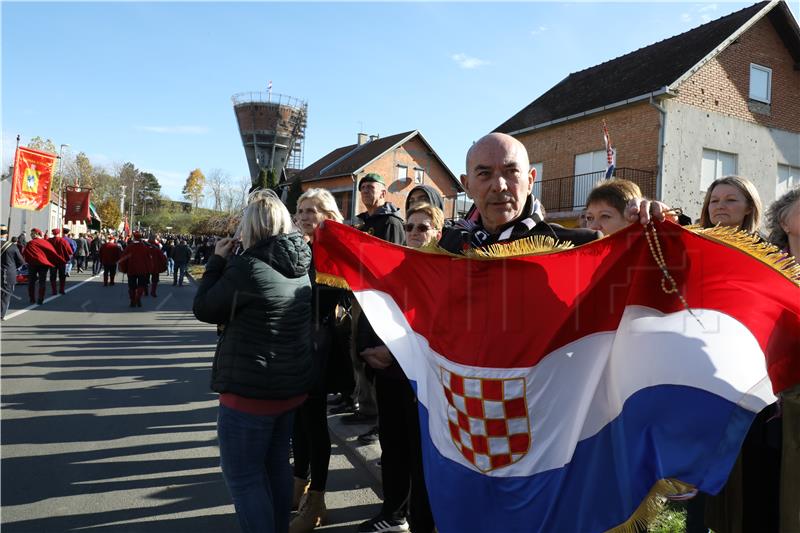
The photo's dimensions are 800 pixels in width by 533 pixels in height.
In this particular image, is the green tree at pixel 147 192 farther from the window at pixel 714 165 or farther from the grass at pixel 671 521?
the grass at pixel 671 521

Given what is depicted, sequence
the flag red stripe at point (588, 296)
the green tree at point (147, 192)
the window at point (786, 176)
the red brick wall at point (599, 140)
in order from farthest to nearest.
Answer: the green tree at point (147, 192), the window at point (786, 176), the red brick wall at point (599, 140), the flag red stripe at point (588, 296)

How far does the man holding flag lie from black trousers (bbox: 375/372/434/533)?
984 millimetres

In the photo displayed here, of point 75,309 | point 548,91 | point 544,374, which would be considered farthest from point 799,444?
point 548,91

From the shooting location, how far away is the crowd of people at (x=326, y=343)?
229 cm

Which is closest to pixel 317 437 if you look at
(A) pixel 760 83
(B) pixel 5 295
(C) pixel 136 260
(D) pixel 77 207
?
(B) pixel 5 295

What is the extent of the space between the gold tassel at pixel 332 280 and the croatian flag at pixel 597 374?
0.74 meters

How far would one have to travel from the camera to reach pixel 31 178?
1466 cm

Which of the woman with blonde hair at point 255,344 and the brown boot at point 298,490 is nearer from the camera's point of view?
the woman with blonde hair at point 255,344

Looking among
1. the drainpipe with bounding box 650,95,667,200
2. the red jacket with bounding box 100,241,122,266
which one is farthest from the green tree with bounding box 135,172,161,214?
the drainpipe with bounding box 650,95,667,200

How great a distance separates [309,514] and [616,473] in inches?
90.0

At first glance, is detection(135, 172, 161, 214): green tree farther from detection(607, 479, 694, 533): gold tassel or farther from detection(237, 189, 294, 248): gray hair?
detection(607, 479, 694, 533): gold tassel

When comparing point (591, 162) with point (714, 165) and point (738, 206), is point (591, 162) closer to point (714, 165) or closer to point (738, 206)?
point (714, 165)

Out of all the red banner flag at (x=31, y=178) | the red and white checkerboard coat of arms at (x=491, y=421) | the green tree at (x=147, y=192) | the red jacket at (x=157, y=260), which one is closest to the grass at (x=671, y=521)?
the red and white checkerboard coat of arms at (x=491, y=421)

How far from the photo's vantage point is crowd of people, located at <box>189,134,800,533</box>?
229cm
